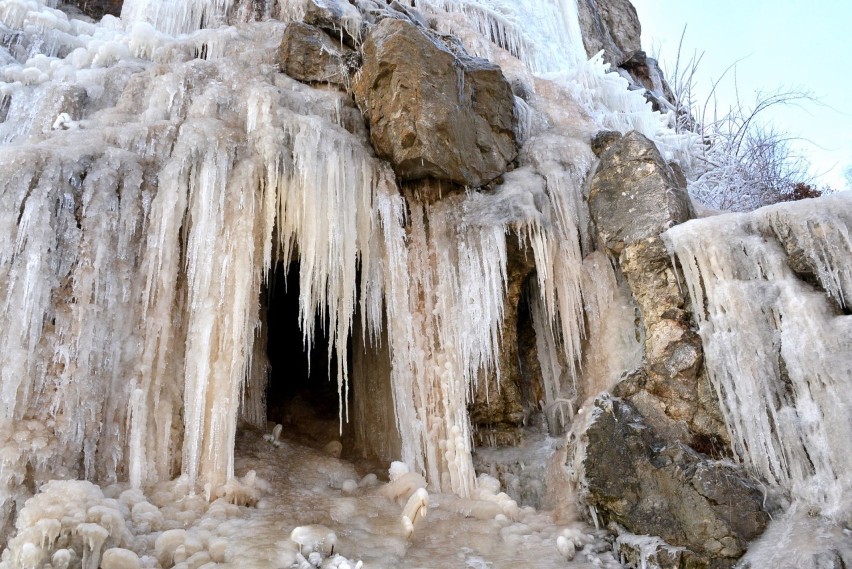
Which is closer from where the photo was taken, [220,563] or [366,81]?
[220,563]

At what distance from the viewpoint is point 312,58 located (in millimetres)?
7488

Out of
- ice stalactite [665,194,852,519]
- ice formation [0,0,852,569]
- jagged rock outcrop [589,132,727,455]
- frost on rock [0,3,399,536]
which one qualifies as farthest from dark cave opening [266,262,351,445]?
ice stalactite [665,194,852,519]

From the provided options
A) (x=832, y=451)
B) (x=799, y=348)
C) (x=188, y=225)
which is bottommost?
(x=832, y=451)

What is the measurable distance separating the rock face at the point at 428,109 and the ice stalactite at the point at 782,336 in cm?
242

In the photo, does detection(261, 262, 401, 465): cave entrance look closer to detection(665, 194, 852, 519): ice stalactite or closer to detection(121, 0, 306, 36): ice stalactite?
detection(665, 194, 852, 519): ice stalactite

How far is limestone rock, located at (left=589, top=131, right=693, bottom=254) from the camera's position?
5.92m

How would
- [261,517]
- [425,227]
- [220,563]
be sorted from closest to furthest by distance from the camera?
[220,563], [261,517], [425,227]

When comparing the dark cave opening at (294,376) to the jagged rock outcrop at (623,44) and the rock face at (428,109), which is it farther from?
the jagged rock outcrop at (623,44)

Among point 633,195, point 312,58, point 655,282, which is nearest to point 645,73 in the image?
point 633,195

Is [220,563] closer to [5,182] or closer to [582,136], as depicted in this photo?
[5,182]

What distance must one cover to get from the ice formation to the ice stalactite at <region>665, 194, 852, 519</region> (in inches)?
0.7

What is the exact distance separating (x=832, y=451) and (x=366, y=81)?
18.3 ft

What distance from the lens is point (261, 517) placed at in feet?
15.3

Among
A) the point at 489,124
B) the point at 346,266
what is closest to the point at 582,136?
the point at 489,124
